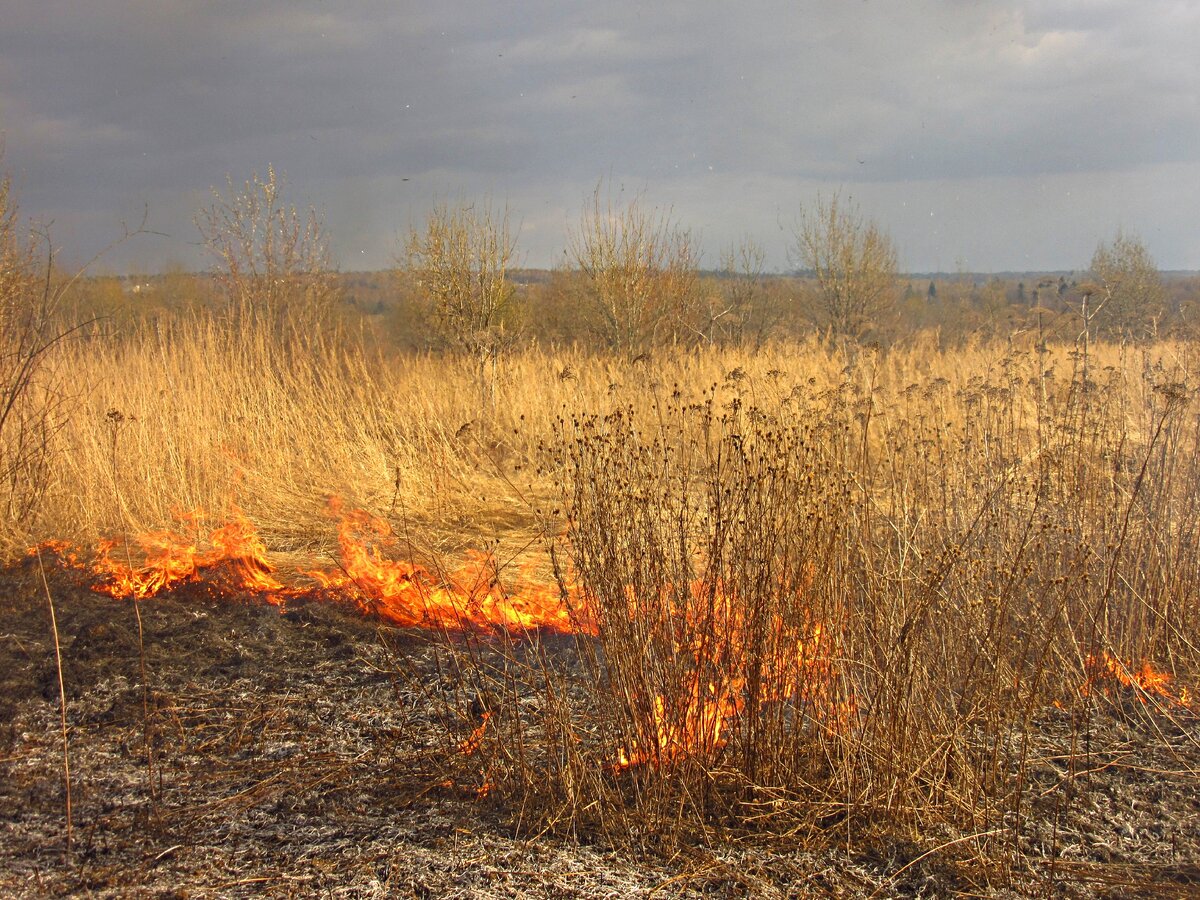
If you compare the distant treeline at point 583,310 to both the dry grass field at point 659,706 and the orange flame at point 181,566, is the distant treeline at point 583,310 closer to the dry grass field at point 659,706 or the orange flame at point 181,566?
the orange flame at point 181,566

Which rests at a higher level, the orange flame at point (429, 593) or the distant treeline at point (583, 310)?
the distant treeline at point (583, 310)

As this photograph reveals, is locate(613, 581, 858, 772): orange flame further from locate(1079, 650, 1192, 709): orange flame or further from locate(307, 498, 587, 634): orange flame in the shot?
locate(1079, 650, 1192, 709): orange flame

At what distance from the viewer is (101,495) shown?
6.42 m

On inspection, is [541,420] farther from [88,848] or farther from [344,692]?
[88,848]

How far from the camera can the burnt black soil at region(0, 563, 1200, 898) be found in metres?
2.58

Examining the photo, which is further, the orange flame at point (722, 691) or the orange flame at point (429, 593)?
the orange flame at point (429, 593)

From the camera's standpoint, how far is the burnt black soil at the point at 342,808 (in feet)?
8.45

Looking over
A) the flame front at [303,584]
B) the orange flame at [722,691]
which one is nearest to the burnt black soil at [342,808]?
the orange flame at [722,691]

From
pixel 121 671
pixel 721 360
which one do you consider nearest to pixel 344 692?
pixel 121 671

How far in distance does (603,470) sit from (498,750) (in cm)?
100

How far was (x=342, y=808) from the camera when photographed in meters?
2.95

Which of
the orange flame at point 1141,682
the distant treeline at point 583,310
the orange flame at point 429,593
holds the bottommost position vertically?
the orange flame at point 1141,682

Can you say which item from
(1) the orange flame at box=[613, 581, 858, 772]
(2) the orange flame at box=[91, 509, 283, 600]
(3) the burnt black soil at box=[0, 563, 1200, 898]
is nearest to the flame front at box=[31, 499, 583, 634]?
(2) the orange flame at box=[91, 509, 283, 600]

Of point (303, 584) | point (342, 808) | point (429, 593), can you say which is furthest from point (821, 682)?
point (303, 584)
